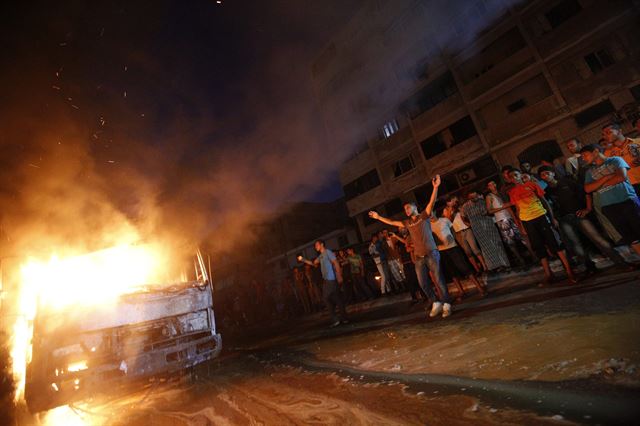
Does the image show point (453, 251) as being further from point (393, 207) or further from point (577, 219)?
point (393, 207)

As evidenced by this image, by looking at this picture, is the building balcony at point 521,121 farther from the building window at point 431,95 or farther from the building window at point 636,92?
the building window at point 431,95

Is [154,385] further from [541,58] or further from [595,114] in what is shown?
[541,58]

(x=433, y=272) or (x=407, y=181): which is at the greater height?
(x=407, y=181)

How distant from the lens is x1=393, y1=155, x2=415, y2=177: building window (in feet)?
78.2

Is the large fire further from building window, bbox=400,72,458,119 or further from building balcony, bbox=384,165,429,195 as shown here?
building window, bbox=400,72,458,119

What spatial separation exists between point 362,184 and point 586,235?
74.8 ft

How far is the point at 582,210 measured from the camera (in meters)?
4.37

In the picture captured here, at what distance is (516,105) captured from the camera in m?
18.6

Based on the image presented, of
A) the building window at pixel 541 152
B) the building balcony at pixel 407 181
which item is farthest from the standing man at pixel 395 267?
the building balcony at pixel 407 181

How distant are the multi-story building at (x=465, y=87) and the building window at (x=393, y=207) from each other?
17 cm

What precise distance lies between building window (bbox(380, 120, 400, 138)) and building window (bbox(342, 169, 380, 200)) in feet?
10.4

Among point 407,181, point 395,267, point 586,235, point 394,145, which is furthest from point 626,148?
point 394,145

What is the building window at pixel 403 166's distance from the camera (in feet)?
78.2

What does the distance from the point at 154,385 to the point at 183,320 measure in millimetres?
1088
